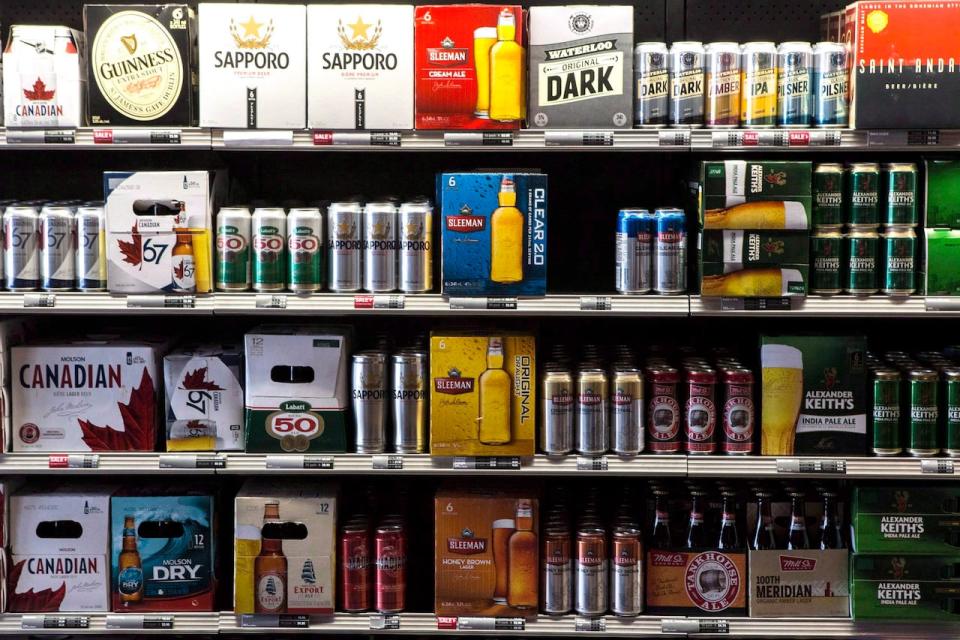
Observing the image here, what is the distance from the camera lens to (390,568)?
3592 millimetres

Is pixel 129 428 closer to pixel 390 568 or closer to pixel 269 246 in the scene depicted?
pixel 269 246

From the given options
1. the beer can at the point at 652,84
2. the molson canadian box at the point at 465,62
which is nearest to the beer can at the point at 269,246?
the molson canadian box at the point at 465,62

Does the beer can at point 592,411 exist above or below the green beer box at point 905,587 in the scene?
above

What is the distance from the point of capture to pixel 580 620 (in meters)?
3.57

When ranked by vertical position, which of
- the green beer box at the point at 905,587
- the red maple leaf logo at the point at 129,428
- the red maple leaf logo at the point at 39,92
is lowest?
the green beer box at the point at 905,587

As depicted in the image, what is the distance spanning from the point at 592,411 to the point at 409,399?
61 centimetres

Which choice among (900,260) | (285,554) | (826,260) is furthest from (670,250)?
(285,554)

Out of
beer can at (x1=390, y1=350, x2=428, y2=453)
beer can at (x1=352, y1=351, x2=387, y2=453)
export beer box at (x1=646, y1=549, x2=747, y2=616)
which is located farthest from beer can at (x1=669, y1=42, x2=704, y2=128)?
export beer box at (x1=646, y1=549, x2=747, y2=616)

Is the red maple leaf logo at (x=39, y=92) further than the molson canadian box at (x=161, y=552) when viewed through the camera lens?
No

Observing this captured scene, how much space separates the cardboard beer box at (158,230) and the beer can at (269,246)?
0.52ft

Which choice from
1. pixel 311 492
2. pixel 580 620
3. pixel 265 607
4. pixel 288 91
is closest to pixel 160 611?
pixel 265 607

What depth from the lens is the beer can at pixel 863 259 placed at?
3504mm

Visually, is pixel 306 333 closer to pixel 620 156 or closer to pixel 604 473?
pixel 604 473

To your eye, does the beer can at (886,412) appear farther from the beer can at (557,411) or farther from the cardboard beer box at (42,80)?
the cardboard beer box at (42,80)
